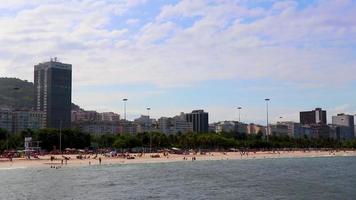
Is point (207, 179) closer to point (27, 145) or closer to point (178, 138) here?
point (27, 145)

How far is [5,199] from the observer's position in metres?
42.0

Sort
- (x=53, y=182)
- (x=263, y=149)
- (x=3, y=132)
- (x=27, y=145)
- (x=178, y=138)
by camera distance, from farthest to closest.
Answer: (x=263, y=149) < (x=178, y=138) < (x=3, y=132) < (x=27, y=145) < (x=53, y=182)

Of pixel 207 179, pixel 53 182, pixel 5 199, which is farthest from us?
pixel 207 179

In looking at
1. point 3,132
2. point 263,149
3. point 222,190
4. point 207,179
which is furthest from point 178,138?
point 222,190

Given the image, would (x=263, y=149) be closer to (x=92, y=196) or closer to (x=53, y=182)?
(x=53, y=182)

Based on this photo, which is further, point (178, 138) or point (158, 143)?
point (178, 138)

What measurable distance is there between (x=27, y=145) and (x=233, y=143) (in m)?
81.7

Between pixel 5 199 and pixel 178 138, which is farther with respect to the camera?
pixel 178 138

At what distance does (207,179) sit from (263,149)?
12347 centimetres

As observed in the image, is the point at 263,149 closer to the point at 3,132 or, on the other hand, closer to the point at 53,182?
the point at 3,132

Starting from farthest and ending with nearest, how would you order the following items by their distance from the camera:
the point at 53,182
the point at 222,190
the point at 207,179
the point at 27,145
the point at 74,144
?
the point at 74,144
the point at 27,145
the point at 207,179
the point at 53,182
the point at 222,190

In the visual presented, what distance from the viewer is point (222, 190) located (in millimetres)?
50438

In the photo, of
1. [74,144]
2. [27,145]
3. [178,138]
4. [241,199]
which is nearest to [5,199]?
[241,199]

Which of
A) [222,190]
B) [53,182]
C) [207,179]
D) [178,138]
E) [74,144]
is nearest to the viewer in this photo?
[222,190]
